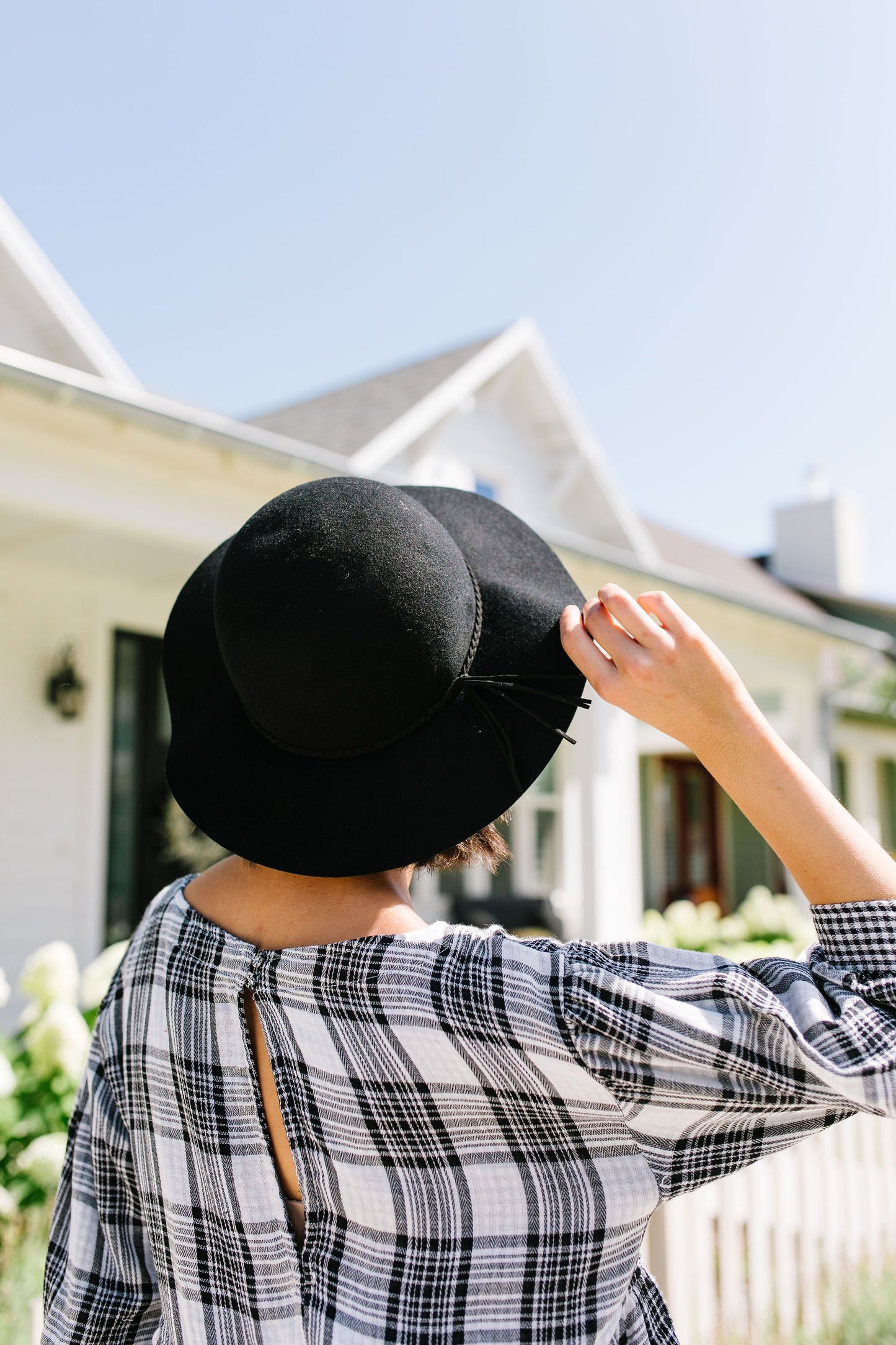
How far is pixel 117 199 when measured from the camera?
631cm

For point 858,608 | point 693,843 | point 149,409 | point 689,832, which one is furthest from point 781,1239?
point 858,608

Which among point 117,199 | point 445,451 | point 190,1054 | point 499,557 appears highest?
point 117,199

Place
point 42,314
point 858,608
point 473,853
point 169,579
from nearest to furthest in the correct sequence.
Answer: point 473,853 < point 42,314 < point 169,579 < point 858,608

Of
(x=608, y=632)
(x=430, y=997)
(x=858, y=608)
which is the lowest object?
(x=430, y=997)

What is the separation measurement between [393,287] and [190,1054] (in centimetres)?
731

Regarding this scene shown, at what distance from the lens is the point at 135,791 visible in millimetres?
6027

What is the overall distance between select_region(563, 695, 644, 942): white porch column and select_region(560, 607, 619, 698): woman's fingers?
217 inches

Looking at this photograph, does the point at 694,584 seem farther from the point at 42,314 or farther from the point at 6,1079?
the point at 6,1079

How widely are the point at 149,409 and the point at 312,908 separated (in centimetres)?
344

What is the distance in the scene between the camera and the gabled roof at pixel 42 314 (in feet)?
17.2

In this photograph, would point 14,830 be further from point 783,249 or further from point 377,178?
point 783,249

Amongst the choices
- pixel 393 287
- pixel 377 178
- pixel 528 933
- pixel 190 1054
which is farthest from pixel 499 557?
pixel 528 933

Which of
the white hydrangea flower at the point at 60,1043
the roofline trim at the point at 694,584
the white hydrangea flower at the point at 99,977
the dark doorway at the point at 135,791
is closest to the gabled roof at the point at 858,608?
the roofline trim at the point at 694,584

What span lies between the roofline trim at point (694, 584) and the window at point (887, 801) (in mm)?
6694
